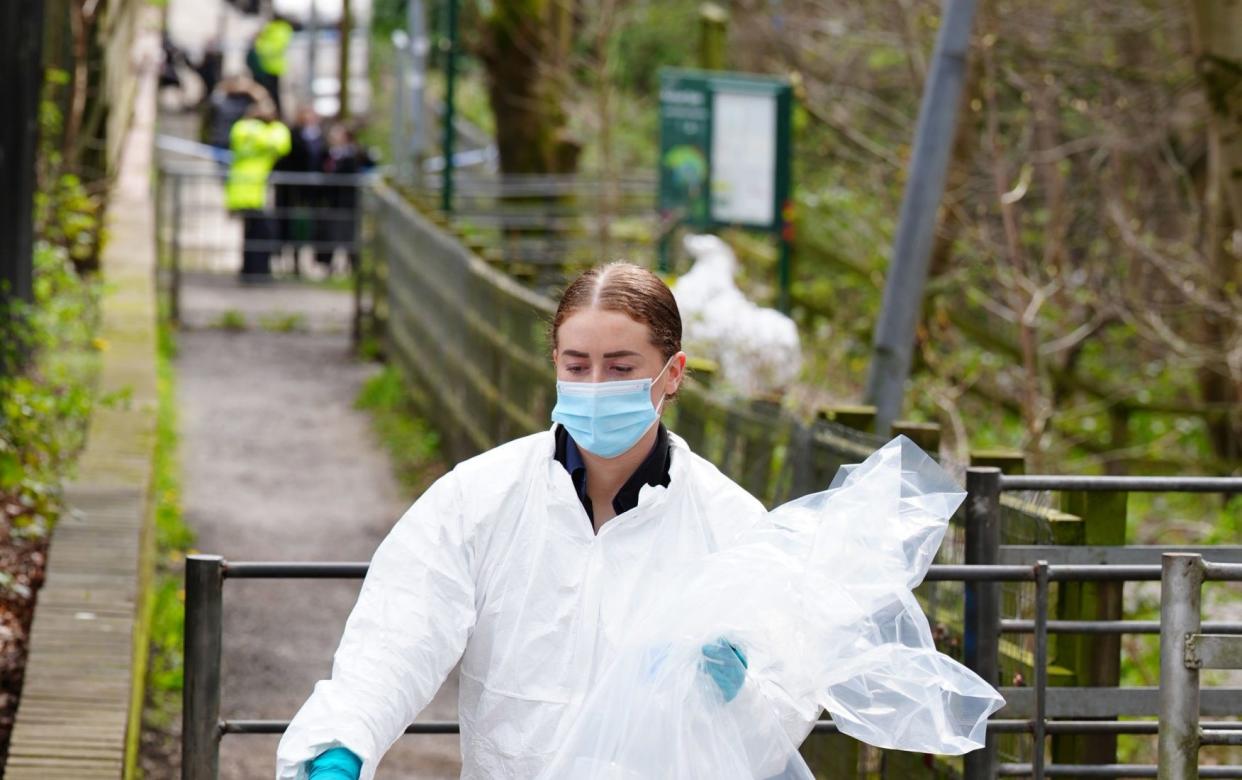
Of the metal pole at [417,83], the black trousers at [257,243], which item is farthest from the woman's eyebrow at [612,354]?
A: the black trousers at [257,243]

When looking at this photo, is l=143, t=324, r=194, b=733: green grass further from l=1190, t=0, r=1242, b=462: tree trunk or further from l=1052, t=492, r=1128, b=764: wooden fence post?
l=1190, t=0, r=1242, b=462: tree trunk

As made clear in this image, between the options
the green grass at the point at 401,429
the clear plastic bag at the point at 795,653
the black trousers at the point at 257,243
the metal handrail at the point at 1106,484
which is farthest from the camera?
the black trousers at the point at 257,243

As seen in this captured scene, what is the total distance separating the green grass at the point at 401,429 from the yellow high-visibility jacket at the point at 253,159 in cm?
537

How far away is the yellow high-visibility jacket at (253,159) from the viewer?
21.5 meters

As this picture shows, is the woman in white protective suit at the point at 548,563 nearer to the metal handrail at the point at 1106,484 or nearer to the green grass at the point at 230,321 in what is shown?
the metal handrail at the point at 1106,484

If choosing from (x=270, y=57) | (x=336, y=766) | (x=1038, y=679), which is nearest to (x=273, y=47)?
(x=270, y=57)

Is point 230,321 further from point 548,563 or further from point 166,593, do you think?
point 548,563

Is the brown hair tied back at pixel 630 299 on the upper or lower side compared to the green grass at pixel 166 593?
upper

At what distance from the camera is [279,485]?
12.5 m

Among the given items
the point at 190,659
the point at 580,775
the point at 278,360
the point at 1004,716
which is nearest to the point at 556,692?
the point at 580,775

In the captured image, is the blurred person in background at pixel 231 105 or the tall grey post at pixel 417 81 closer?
the tall grey post at pixel 417 81

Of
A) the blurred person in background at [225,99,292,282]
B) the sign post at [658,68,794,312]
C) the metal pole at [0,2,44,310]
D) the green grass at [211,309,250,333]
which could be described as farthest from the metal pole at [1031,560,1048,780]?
the blurred person in background at [225,99,292,282]

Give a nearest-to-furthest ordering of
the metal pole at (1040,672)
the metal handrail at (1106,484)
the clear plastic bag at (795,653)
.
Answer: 1. the clear plastic bag at (795,653)
2. the metal pole at (1040,672)
3. the metal handrail at (1106,484)

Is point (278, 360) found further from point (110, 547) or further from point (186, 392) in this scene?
point (110, 547)
